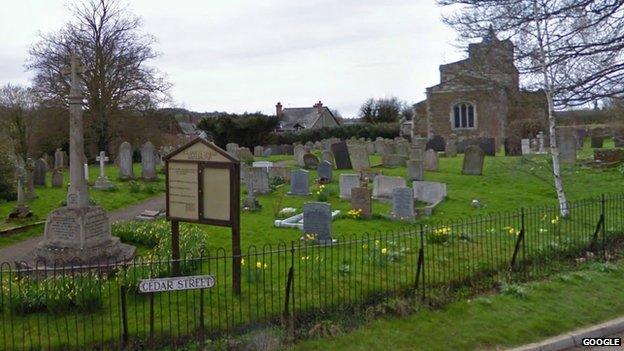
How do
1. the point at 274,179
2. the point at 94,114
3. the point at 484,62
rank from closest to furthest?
the point at 484,62
the point at 274,179
the point at 94,114

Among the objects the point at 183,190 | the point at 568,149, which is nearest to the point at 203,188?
the point at 183,190

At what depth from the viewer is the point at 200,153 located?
26.4 ft

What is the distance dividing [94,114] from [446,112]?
30.0 meters

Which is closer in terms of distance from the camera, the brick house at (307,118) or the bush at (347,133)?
the bush at (347,133)

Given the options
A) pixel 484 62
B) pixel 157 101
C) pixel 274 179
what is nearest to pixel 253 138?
pixel 157 101

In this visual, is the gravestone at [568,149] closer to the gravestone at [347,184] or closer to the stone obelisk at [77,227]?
the gravestone at [347,184]

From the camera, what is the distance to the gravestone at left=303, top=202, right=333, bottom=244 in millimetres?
10820

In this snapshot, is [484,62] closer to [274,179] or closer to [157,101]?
[274,179]

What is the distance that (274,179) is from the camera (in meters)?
20.7

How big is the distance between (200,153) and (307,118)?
72460 millimetres

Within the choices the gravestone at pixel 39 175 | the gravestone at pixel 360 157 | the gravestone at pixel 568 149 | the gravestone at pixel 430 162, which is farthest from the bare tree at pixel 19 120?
the gravestone at pixel 568 149

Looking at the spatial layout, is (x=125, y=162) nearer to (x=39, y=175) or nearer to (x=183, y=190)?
(x=39, y=175)

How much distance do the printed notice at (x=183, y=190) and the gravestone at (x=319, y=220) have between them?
3269 millimetres

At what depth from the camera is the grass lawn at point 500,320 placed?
6.27m
